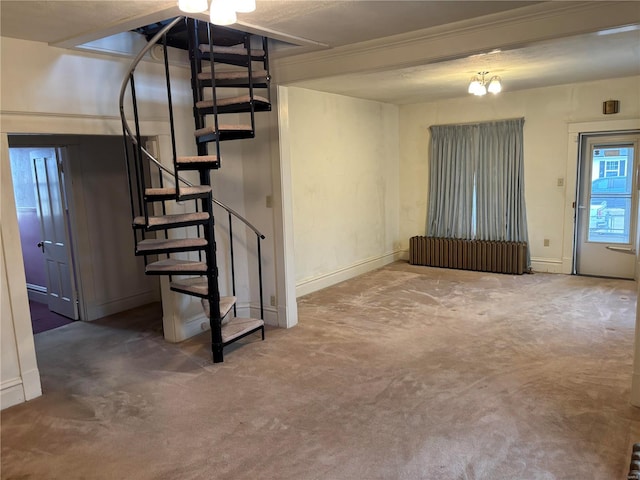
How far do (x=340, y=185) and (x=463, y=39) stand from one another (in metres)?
3.24

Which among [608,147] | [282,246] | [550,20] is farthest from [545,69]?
[282,246]

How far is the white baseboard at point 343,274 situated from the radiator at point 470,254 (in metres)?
0.39

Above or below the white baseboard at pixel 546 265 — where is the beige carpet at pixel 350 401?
below

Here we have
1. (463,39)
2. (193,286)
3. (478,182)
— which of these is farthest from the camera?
(478,182)

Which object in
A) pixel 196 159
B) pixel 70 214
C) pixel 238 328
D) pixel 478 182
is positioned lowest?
pixel 238 328

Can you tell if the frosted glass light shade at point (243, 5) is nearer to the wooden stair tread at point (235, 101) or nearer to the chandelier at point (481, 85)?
the wooden stair tread at point (235, 101)

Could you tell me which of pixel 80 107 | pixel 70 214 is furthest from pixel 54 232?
pixel 80 107

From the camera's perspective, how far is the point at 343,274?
6566 mm

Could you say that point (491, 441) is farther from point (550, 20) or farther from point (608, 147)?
point (608, 147)

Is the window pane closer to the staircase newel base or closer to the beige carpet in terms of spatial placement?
Result: the beige carpet

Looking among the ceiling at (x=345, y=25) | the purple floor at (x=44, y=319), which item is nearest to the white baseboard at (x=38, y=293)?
the purple floor at (x=44, y=319)

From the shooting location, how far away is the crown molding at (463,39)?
9.37 feet

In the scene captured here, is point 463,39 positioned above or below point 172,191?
above

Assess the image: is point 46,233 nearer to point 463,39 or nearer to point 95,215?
point 95,215
